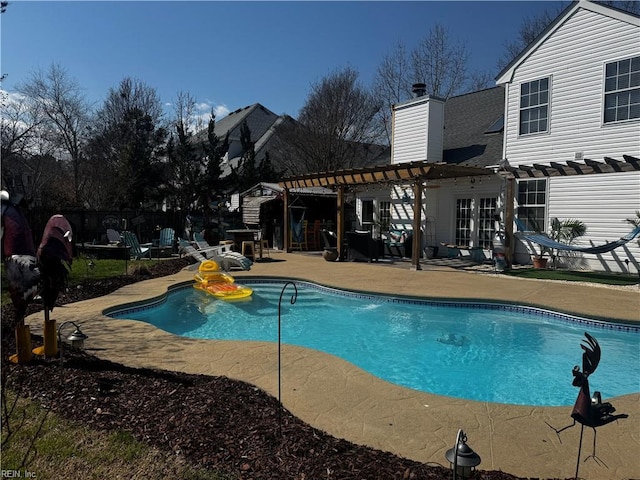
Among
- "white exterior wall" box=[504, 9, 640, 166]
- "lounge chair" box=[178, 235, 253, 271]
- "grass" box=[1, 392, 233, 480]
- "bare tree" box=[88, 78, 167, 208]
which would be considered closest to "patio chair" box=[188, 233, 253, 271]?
"lounge chair" box=[178, 235, 253, 271]

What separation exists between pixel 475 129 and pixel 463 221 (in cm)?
371

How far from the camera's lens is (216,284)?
9.70 metres

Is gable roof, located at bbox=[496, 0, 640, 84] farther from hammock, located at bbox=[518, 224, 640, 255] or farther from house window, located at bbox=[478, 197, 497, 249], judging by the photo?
hammock, located at bbox=[518, 224, 640, 255]

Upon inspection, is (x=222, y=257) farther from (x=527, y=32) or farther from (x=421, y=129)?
(x=527, y=32)

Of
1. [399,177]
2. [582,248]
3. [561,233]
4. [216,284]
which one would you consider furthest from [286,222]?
[582,248]

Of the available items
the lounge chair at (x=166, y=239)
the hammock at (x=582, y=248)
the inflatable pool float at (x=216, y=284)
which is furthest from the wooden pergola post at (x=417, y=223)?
the lounge chair at (x=166, y=239)

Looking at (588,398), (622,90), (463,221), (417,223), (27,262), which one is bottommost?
(588,398)

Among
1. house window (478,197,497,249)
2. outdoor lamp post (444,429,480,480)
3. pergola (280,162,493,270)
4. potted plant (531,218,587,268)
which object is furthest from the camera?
house window (478,197,497,249)

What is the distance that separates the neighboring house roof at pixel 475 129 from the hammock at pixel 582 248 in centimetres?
320

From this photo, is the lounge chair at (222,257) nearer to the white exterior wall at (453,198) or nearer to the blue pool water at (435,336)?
the blue pool water at (435,336)

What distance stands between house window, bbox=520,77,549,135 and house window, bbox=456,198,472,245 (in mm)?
2827

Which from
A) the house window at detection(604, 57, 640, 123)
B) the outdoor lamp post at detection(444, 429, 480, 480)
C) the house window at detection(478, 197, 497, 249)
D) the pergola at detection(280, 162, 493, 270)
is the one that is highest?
the house window at detection(604, 57, 640, 123)

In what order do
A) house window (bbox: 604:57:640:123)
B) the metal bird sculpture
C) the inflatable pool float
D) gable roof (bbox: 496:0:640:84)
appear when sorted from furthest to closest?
gable roof (bbox: 496:0:640:84) → house window (bbox: 604:57:640:123) → the inflatable pool float → the metal bird sculpture

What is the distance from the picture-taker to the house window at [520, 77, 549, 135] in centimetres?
1204
